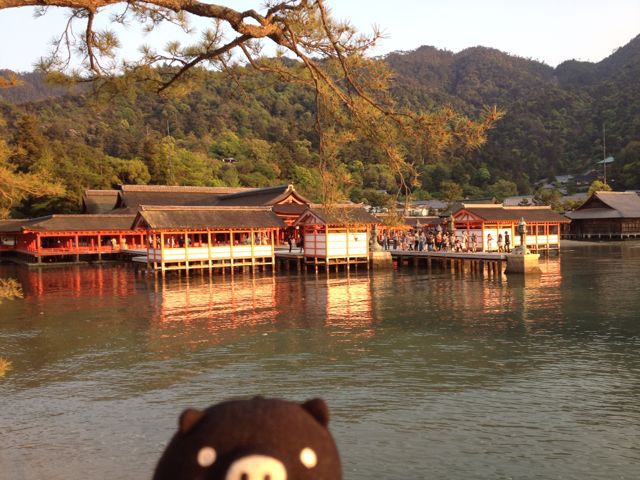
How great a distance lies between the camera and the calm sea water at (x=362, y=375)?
24.2 ft

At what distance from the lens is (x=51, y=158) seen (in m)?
50.7

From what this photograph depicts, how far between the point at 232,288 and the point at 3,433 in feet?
55.9

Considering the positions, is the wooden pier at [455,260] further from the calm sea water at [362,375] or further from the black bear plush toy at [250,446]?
the black bear plush toy at [250,446]

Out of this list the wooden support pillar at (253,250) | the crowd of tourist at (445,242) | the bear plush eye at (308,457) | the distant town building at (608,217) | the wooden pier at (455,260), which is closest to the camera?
the bear plush eye at (308,457)

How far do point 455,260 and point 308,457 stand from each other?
106 feet

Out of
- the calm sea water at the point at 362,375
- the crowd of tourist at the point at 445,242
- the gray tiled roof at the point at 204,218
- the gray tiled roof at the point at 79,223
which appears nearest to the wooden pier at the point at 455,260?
the crowd of tourist at the point at 445,242

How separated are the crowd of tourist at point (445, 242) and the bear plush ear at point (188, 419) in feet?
111

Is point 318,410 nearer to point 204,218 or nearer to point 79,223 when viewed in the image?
point 204,218

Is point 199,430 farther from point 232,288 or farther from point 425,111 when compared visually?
point 232,288

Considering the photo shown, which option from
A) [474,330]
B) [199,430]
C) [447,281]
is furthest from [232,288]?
[199,430]

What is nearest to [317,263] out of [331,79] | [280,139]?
[331,79]

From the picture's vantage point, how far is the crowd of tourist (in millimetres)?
35250

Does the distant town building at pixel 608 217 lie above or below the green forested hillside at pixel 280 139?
below

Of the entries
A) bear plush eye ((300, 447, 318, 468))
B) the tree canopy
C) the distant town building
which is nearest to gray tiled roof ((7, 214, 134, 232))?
the tree canopy
